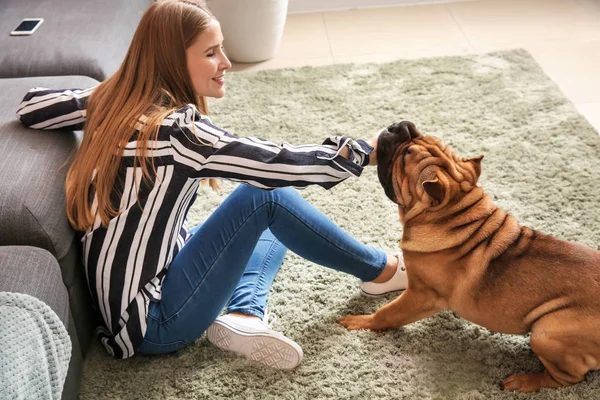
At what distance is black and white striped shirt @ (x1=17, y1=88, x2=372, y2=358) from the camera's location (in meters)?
1.49

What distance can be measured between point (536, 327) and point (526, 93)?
1.63m

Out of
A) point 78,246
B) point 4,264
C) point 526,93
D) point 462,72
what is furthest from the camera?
point 462,72

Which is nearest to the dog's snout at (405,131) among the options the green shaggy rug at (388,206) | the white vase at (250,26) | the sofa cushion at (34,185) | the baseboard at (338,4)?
the green shaggy rug at (388,206)

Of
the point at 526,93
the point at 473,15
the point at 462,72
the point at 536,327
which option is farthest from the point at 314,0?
the point at 536,327

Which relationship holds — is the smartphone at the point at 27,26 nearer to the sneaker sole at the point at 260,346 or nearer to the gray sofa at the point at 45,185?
the gray sofa at the point at 45,185

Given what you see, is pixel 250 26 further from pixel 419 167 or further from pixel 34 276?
pixel 34 276

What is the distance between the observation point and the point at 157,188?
1.57 meters

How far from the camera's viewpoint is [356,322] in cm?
191

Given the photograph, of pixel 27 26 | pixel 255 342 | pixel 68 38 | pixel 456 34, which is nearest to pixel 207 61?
pixel 255 342

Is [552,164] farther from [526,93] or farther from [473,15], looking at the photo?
[473,15]

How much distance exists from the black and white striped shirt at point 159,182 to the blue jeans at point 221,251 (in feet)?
0.16

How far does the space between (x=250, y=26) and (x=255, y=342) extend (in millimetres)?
1998

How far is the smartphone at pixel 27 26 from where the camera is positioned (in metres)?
2.54

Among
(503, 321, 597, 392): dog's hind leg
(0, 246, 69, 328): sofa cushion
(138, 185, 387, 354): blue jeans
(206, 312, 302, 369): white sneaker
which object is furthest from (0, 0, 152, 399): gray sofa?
(503, 321, 597, 392): dog's hind leg
